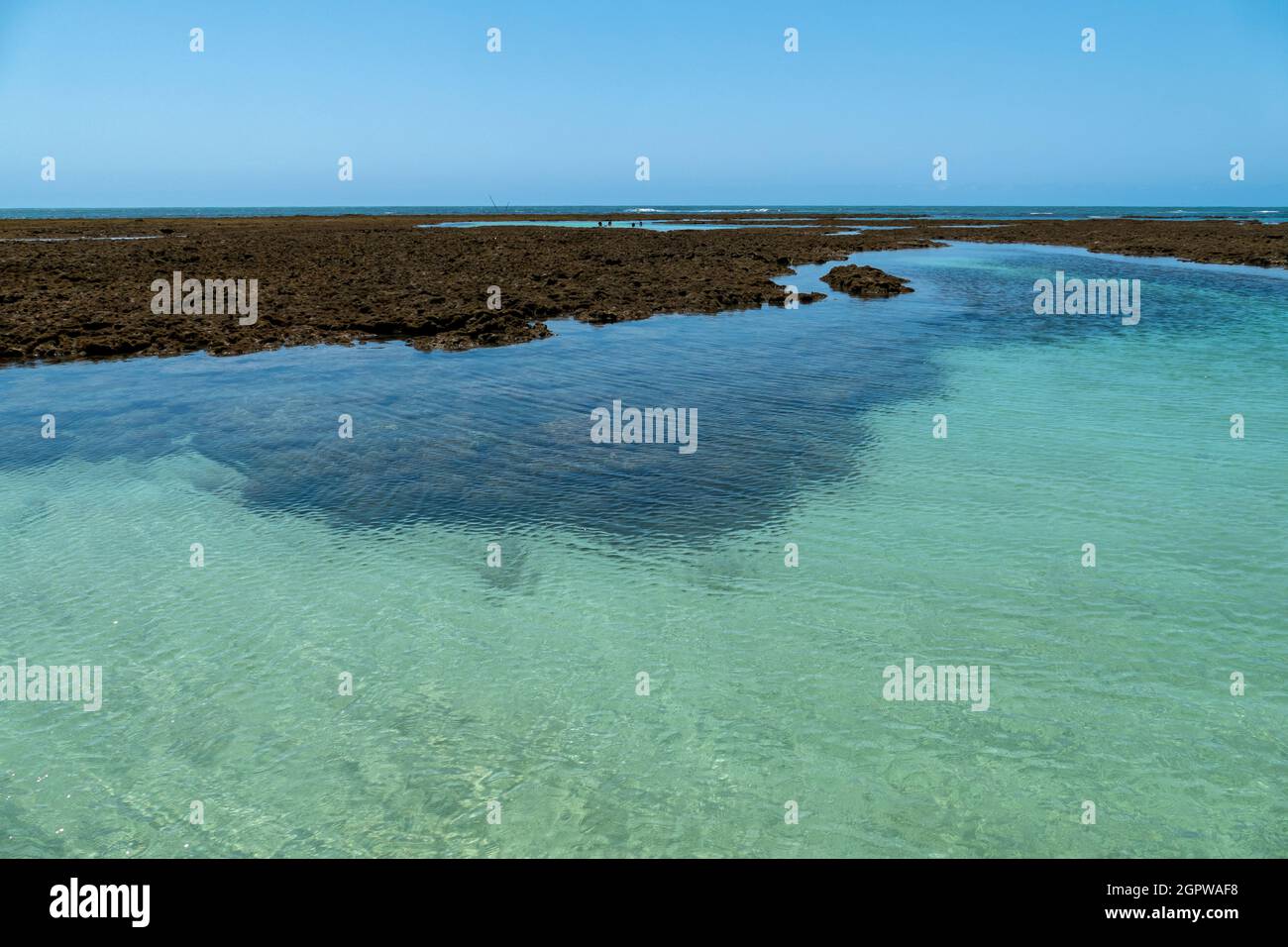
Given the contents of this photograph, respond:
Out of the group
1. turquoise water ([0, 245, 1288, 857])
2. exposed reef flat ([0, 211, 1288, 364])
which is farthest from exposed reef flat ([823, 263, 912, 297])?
turquoise water ([0, 245, 1288, 857])

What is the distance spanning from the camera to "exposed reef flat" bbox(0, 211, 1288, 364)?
1112 inches

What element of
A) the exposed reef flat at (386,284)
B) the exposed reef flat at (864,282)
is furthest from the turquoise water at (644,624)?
the exposed reef flat at (864,282)

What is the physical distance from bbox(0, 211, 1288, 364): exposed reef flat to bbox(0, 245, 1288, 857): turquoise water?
8.53 meters

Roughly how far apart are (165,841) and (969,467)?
1441cm

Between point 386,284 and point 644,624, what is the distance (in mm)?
33042

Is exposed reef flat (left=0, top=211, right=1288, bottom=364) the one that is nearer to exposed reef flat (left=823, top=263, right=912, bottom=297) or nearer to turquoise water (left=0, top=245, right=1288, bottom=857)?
exposed reef flat (left=823, top=263, right=912, bottom=297)

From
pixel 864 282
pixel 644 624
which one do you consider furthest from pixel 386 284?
pixel 644 624

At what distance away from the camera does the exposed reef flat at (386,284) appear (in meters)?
28.2

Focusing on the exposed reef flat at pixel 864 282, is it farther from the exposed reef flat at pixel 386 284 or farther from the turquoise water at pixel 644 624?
the turquoise water at pixel 644 624

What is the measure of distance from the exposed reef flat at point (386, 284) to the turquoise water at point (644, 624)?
8.53m

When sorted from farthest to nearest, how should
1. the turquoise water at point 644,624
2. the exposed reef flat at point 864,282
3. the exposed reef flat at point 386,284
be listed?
the exposed reef flat at point 864,282 < the exposed reef flat at point 386,284 < the turquoise water at point 644,624
